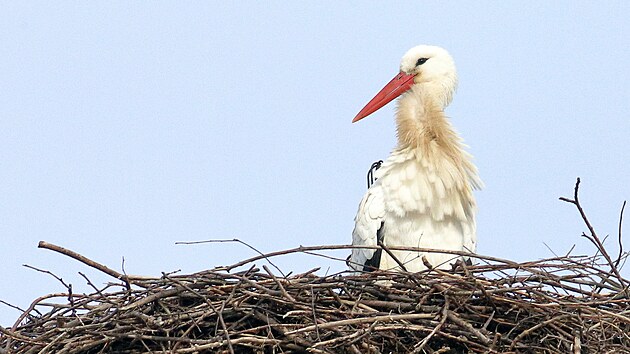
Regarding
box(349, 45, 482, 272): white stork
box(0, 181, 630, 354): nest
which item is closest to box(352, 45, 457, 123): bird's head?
box(349, 45, 482, 272): white stork

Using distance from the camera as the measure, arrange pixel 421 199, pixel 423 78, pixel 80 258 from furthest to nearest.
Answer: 1. pixel 423 78
2. pixel 421 199
3. pixel 80 258

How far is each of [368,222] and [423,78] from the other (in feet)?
2.93

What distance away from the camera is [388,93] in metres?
5.71

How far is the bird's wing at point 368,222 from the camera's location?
199 inches

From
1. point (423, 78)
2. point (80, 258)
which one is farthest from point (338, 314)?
point (423, 78)

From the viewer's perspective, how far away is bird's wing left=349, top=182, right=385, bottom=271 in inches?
199

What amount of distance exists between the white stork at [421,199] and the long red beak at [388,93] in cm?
36

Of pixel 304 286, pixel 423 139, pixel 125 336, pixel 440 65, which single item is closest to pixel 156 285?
pixel 125 336

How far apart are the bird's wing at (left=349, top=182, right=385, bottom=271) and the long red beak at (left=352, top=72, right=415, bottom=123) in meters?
0.67

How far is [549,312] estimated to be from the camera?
3.91m

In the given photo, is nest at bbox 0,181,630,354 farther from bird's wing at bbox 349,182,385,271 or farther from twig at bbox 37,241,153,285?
bird's wing at bbox 349,182,385,271

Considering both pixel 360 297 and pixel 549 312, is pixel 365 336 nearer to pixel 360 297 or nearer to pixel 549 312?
pixel 360 297

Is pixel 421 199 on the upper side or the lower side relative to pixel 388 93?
lower

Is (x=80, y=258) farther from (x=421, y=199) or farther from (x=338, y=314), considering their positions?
(x=421, y=199)
